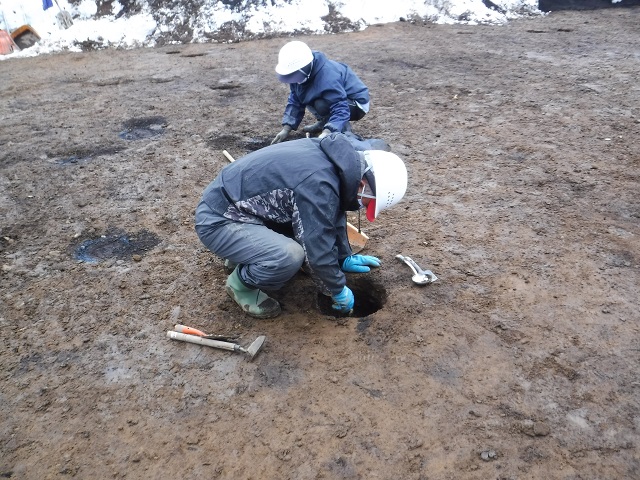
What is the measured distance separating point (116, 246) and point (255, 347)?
1.77 metres

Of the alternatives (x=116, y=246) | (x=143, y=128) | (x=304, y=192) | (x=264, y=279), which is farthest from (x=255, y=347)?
(x=143, y=128)

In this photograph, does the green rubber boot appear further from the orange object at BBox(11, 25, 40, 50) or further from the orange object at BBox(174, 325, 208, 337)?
the orange object at BBox(11, 25, 40, 50)

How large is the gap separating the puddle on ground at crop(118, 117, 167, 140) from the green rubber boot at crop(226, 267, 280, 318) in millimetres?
3384

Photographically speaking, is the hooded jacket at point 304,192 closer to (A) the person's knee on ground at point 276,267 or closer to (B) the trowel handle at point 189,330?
(A) the person's knee on ground at point 276,267

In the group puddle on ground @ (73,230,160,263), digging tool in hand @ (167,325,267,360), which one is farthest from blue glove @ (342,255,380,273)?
puddle on ground @ (73,230,160,263)

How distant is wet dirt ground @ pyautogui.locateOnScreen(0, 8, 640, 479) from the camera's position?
255 cm

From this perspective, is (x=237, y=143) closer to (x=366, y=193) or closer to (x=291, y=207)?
(x=291, y=207)

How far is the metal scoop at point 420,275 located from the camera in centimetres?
349

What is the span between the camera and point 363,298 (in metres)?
3.79

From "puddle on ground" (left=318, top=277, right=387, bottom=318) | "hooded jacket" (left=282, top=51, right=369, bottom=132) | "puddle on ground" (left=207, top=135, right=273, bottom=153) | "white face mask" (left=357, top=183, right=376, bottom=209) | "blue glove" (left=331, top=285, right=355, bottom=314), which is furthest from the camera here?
"puddle on ground" (left=207, top=135, right=273, bottom=153)

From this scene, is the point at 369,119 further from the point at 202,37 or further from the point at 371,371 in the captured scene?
the point at 202,37

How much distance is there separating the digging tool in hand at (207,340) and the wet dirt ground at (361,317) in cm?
5

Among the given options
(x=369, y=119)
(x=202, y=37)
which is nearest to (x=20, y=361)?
(x=369, y=119)

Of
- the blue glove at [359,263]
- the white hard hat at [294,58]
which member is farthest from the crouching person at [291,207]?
the white hard hat at [294,58]
